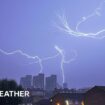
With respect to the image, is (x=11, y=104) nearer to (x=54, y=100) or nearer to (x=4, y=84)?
(x=4, y=84)

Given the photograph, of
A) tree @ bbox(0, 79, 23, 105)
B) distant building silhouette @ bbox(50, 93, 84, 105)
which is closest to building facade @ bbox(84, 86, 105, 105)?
distant building silhouette @ bbox(50, 93, 84, 105)

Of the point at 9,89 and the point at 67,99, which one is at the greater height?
the point at 9,89

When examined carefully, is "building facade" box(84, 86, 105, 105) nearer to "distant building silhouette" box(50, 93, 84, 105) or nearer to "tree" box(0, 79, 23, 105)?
"distant building silhouette" box(50, 93, 84, 105)

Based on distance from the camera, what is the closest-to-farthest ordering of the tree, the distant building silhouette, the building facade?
1. the building facade
2. the tree
3. the distant building silhouette

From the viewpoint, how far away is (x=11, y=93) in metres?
64.9

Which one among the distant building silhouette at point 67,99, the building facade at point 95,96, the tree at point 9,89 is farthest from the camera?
the distant building silhouette at point 67,99

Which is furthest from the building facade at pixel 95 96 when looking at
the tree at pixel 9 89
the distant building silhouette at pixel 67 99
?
the tree at pixel 9 89

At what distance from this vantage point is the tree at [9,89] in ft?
211

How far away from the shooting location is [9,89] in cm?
6712

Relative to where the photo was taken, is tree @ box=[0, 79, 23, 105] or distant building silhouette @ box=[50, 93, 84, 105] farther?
distant building silhouette @ box=[50, 93, 84, 105]

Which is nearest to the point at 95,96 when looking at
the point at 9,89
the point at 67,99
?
the point at 67,99

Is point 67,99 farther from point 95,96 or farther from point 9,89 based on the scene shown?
point 9,89

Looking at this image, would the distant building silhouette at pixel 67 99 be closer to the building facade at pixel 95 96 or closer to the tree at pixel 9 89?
the building facade at pixel 95 96

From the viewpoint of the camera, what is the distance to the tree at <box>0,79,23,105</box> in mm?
64312
